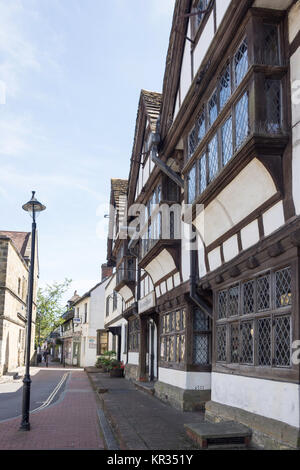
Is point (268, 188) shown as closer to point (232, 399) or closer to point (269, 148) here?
point (269, 148)

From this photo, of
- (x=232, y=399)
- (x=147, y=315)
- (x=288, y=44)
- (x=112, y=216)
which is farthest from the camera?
(x=112, y=216)

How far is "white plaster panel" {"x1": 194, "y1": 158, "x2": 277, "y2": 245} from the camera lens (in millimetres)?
7236

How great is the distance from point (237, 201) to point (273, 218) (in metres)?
1.23

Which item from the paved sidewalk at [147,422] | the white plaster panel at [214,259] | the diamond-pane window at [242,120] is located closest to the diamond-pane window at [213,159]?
the diamond-pane window at [242,120]

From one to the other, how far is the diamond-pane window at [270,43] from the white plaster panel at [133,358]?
647 inches

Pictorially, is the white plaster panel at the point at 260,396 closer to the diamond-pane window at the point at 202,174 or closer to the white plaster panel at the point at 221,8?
the diamond-pane window at the point at 202,174

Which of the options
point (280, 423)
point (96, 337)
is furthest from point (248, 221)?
point (96, 337)

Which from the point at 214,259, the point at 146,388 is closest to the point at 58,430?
the point at 214,259

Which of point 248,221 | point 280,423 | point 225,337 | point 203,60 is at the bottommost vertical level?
point 280,423

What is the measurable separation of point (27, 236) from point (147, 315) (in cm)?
2575

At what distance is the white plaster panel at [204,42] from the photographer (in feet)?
32.1

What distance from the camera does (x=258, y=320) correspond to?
772 centimetres

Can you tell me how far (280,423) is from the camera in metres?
6.61

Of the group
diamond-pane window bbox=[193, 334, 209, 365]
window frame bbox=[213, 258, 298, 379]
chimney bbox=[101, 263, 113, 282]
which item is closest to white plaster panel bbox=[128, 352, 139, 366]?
diamond-pane window bbox=[193, 334, 209, 365]
